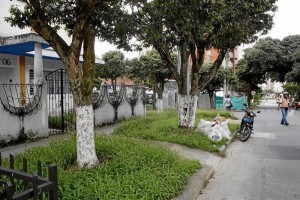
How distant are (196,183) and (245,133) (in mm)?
6795

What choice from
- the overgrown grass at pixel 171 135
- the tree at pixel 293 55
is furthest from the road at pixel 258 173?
the tree at pixel 293 55

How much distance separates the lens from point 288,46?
4006cm

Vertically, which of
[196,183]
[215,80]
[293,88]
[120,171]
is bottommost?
[196,183]

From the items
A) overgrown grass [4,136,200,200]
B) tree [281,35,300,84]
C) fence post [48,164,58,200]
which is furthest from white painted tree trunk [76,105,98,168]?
tree [281,35,300,84]

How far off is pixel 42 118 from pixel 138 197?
635 cm

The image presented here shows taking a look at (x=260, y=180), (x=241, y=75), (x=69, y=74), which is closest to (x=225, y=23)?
(x=260, y=180)

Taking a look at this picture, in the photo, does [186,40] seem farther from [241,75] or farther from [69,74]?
[241,75]

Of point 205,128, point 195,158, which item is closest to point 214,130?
point 205,128

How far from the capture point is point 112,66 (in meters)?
35.3

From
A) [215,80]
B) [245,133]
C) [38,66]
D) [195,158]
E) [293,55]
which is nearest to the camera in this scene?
[195,158]

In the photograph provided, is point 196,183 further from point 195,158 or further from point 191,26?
point 191,26

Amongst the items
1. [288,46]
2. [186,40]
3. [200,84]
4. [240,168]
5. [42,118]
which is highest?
[288,46]

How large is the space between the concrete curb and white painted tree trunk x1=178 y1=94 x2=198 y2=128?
4043 millimetres

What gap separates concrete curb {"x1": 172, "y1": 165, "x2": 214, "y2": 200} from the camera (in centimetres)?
560
